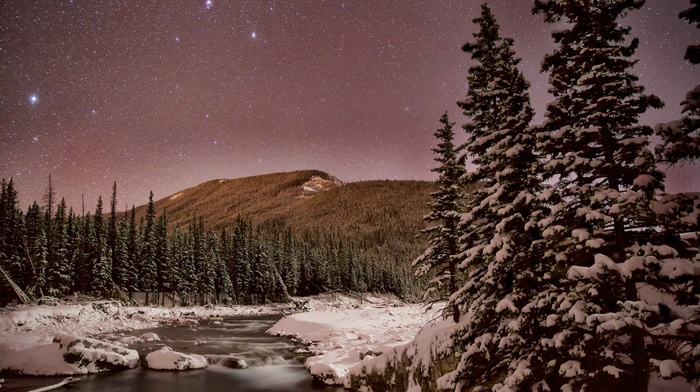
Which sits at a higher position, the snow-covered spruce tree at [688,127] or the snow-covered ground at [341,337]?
the snow-covered spruce tree at [688,127]

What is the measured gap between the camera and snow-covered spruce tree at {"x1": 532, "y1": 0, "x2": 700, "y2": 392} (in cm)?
677

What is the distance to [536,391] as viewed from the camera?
8.73 metres

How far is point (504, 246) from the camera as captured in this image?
32.0ft

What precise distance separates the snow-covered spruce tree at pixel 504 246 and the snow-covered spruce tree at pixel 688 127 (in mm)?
3575

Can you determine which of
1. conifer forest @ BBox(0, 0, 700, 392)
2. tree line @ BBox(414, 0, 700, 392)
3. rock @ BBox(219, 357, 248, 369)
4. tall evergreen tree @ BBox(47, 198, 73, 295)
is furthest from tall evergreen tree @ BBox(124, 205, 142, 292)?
tree line @ BBox(414, 0, 700, 392)

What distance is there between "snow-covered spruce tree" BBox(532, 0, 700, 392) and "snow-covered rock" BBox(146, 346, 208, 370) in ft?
78.9

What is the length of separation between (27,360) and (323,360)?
18.6 meters

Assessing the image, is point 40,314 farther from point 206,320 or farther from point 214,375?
point 214,375

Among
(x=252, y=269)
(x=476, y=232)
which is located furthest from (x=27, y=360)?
(x=252, y=269)

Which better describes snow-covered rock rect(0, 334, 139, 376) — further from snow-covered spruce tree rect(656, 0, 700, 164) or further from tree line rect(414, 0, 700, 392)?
snow-covered spruce tree rect(656, 0, 700, 164)

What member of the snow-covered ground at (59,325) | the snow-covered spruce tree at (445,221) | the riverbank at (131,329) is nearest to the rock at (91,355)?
the snow-covered ground at (59,325)

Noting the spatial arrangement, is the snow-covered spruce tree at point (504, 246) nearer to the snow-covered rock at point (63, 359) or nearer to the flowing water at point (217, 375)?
the flowing water at point (217, 375)

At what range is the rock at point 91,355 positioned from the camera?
23.9 metres

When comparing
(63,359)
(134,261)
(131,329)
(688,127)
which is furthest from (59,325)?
(688,127)
